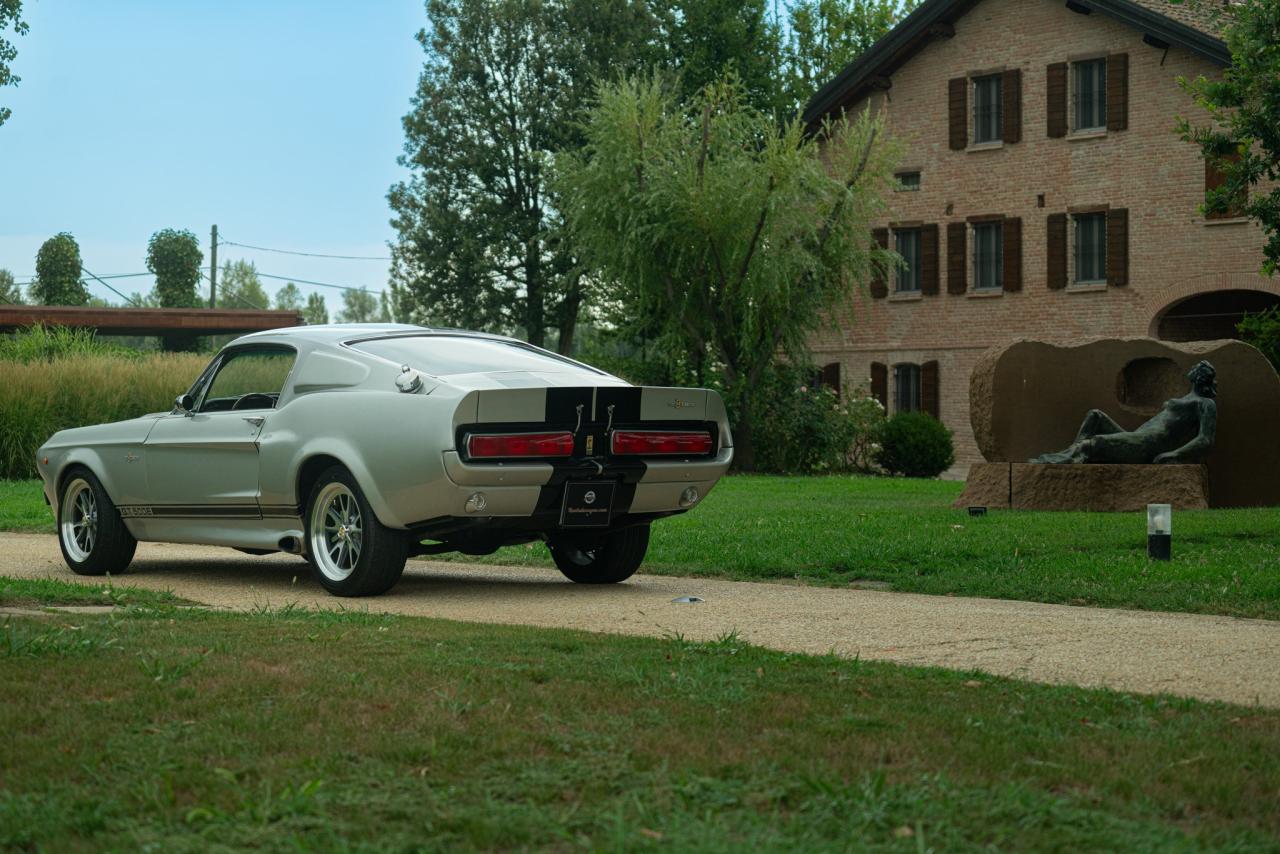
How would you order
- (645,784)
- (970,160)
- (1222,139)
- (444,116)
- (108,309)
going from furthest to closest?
(444,116), (108,309), (970,160), (1222,139), (645,784)

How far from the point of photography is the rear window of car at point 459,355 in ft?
32.7

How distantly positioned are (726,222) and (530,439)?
20.8 metres

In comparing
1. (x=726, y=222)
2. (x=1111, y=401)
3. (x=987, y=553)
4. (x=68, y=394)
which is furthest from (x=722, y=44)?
(x=987, y=553)

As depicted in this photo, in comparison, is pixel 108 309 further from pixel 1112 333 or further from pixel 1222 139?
pixel 1222 139

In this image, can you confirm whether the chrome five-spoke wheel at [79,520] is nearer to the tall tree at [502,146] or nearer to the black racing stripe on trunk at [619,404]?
the black racing stripe on trunk at [619,404]

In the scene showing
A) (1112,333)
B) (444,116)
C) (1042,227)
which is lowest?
(1112,333)

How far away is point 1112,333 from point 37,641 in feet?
103

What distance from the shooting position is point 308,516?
390 inches

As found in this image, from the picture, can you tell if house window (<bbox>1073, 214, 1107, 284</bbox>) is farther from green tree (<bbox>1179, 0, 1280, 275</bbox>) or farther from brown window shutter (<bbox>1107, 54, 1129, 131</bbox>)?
green tree (<bbox>1179, 0, 1280, 275</bbox>)

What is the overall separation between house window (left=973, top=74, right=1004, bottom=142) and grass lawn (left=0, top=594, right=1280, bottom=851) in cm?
3291

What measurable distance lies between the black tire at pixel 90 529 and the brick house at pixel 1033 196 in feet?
71.4

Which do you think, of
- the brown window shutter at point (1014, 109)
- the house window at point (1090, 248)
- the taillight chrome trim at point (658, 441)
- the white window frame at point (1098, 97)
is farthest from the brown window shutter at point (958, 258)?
the taillight chrome trim at point (658, 441)

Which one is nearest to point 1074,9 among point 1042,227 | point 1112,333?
point 1042,227

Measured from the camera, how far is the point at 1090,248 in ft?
119
